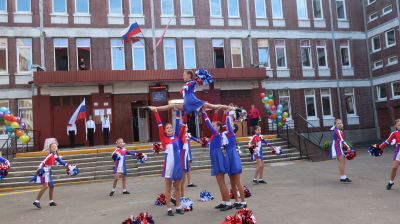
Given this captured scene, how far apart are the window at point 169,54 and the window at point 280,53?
755cm

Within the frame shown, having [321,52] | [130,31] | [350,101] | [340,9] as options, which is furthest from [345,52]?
[130,31]

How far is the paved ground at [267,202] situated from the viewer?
5.55 m

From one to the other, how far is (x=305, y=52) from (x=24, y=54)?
19.0 meters

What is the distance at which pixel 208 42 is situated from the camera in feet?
68.5

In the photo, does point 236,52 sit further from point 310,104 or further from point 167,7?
point 310,104

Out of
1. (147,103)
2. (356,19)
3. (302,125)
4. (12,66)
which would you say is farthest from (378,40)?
(12,66)

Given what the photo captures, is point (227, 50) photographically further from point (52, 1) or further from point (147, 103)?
point (52, 1)

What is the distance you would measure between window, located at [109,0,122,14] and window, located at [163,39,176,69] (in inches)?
138

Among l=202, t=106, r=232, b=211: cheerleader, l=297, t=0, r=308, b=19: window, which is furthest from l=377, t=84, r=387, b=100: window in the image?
l=202, t=106, r=232, b=211: cheerleader

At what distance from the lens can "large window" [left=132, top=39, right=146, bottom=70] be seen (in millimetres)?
19812

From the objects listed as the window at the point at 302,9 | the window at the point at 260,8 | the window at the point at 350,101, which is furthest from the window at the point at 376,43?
the window at the point at 260,8

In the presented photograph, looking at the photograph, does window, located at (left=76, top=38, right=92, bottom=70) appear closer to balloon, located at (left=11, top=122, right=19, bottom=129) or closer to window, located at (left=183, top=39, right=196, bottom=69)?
balloon, located at (left=11, top=122, right=19, bottom=129)

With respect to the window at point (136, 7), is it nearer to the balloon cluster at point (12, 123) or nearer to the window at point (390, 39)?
the balloon cluster at point (12, 123)

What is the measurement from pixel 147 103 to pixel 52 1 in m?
8.58
